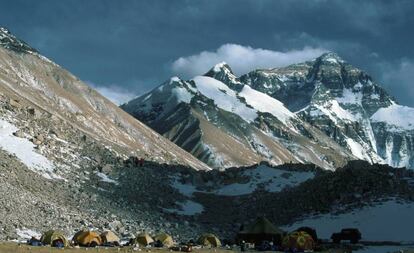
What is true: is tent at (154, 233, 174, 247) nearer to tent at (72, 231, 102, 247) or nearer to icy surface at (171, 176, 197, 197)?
tent at (72, 231, 102, 247)

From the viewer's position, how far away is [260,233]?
76750mm

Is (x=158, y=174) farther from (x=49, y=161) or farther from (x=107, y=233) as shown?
(x=107, y=233)

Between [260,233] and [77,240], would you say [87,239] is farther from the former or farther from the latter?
[260,233]

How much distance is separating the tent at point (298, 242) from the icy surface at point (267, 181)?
188 feet

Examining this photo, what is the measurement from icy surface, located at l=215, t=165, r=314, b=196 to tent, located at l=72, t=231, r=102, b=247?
6649 centimetres

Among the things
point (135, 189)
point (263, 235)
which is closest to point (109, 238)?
point (263, 235)

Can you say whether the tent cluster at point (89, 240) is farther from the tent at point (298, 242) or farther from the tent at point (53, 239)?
the tent at point (298, 242)

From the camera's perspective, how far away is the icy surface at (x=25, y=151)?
310ft


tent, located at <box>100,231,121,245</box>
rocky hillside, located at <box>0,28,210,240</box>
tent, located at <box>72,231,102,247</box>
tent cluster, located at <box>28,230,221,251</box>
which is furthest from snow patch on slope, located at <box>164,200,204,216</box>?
tent, located at <box>72,231,102,247</box>

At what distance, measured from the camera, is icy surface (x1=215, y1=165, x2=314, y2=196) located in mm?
127125

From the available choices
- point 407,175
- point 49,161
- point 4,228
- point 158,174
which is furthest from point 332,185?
point 4,228

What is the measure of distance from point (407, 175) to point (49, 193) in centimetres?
6361

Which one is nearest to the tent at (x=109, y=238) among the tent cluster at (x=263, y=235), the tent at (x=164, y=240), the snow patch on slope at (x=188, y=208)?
the tent at (x=164, y=240)

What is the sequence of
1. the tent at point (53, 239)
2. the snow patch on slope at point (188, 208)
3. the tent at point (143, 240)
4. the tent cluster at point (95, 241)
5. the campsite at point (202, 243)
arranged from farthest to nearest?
1. the snow patch on slope at point (188, 208)
2. the tent at point (143, 240)
3. the tent cluster at point (95, 241)
4. the tent at point (53, 239)
5. the campsite at point (202, 243)
